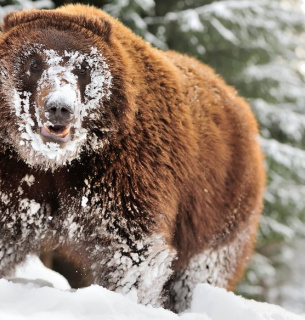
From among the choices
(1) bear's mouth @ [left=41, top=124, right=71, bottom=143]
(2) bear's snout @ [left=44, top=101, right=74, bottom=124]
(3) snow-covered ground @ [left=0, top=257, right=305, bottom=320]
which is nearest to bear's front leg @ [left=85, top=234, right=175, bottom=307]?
(3) snow-covered ground @ [left=0, top=257, right=305, bottom=320]

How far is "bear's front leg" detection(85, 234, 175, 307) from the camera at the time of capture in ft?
12.5

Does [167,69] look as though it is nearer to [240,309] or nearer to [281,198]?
[240,309]

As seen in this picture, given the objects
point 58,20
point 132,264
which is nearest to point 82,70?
point 58,20

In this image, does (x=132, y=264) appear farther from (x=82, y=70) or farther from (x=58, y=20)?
(x=58, y=20)

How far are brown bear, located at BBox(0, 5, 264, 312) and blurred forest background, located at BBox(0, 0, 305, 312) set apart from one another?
560 cm

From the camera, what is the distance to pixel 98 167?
12.5 feet

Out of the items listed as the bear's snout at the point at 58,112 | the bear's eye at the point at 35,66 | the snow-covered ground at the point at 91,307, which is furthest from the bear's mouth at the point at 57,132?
the snow-covered ground at the point at 91,307

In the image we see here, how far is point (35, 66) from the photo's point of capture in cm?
367

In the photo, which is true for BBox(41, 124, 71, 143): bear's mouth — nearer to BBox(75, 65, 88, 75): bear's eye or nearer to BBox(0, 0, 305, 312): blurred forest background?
BBox(75, 65, 88, 75): bear's eye

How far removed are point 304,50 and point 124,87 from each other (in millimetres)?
8390

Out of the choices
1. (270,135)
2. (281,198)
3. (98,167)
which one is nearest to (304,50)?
(270,135)

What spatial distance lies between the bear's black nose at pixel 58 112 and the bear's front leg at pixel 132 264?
92 cm

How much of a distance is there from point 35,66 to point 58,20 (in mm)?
407

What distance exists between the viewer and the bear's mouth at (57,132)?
138 inches
